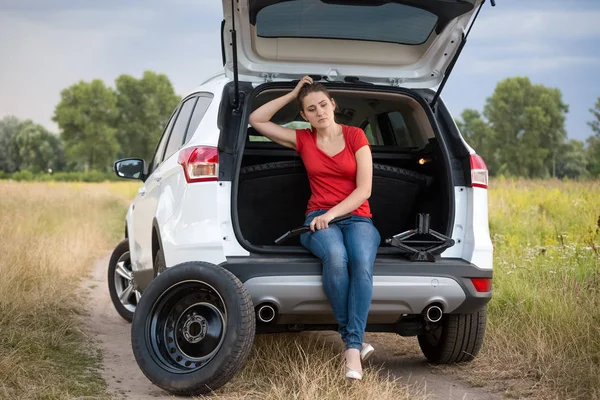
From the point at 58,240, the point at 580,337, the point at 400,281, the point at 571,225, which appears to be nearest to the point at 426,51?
the point at 400,281

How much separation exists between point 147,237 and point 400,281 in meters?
2.03

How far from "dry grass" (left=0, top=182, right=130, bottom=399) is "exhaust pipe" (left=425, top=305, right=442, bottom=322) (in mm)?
1785

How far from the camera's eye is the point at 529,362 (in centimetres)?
530

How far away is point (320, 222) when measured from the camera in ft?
16.0

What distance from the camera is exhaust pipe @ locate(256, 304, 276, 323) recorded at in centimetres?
460

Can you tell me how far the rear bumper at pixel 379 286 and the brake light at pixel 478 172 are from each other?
1.49 feet

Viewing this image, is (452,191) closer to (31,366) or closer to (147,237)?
(147,237)

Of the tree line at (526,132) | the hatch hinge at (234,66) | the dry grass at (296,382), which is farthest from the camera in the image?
→ the tree line at (526,132)

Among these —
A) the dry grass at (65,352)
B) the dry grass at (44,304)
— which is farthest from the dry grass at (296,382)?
the dry grass at (44,304)

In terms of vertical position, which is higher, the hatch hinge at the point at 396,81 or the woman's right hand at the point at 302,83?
the hatch hinge at the point at 396,81

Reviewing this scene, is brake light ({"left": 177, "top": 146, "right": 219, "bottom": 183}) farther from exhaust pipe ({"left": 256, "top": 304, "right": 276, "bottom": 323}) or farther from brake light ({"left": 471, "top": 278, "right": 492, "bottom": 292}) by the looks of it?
brake light ({"left": 471, "top": 278, "right": 492, "bottom": 292})

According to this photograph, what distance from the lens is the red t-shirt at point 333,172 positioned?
5.05 metres

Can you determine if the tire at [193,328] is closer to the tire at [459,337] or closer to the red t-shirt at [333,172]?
the red t-shirt at [333,172]

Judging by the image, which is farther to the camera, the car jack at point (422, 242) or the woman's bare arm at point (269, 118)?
the woman's bare arm at point (269, 118)
